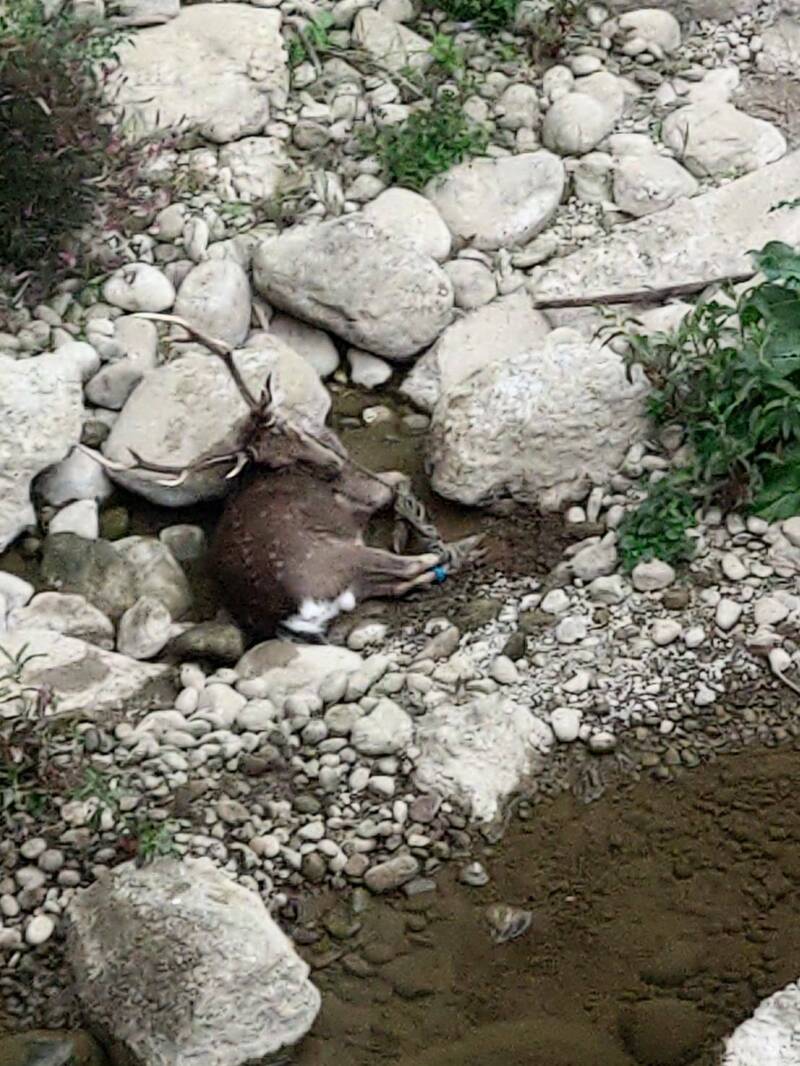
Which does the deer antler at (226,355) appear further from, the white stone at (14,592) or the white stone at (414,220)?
the white stone at (414,220)

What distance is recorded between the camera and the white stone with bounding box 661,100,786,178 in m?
6.27

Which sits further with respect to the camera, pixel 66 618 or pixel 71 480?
pixel 71 480

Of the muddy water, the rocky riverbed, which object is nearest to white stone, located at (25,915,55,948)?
the rocky riverbed

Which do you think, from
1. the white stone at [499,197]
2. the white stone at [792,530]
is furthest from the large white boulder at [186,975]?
the white stone at [499,197]

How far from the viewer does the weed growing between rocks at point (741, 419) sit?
5000 millimetres

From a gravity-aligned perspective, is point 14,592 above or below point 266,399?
below

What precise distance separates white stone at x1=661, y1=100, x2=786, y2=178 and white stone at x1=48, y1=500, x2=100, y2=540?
224cm

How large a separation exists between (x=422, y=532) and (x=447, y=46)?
1.99 metres

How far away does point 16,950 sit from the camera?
4.18 m

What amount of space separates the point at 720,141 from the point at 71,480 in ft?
7.69

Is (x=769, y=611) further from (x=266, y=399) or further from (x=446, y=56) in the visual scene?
(x=446, y=56)

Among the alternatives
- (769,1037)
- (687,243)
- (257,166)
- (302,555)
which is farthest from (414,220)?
Answer: (769,1037)

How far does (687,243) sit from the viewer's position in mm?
5859

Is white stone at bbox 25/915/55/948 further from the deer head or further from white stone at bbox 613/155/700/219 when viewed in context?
white stone at bbox 613/155/700/219
